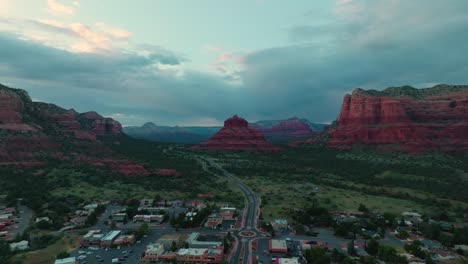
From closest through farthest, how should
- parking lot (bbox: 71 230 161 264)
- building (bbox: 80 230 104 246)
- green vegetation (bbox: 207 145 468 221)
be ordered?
parking lot (bbox: 71 230 161 264)
building (bbox: 80 230 104 246)
green vegetation (bbox: 207 145 468 221)

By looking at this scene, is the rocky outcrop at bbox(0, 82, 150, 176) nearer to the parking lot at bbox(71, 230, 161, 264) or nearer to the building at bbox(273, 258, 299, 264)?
the parking lot at bbox(71, 230, 161, 264)

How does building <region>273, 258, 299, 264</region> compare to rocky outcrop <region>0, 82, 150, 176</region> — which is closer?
building <region>273, 258, 299, 264</region>

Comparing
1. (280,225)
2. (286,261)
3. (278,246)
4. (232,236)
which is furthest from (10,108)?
(286,261)

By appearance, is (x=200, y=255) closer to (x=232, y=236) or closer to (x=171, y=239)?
(x=171, y=239)

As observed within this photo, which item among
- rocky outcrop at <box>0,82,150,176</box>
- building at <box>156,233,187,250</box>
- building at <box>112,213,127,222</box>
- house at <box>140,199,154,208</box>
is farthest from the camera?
rocky outcrop at <box>0,82,150,176</box>

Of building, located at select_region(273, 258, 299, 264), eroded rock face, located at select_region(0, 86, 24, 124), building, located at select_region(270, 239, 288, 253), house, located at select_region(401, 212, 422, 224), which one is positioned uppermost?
eroded rock face, located at select_region(0, 86, 24, 124)

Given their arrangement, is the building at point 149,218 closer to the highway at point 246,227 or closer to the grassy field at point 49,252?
the grassy field at point 49,252

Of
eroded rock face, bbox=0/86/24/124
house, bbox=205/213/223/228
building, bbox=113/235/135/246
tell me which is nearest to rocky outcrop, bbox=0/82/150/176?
eroded rock face, bbox=0/86/24/124

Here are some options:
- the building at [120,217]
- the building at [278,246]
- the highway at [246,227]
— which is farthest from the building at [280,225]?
the building at [120,217]
